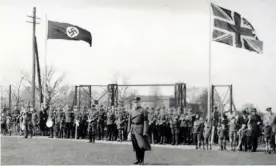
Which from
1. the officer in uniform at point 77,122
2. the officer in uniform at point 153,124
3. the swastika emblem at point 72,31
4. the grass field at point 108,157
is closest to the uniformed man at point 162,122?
the officer in uniform at point 153,124

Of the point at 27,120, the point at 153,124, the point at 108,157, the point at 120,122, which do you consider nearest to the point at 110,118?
the point at 120,122

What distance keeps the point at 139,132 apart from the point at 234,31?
18.7 ft

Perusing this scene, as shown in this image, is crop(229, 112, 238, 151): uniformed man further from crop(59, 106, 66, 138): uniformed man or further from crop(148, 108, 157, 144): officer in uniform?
crop(59, 106, 66, 138): uniformed man

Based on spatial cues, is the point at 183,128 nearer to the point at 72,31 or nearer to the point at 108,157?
the point at 108,157

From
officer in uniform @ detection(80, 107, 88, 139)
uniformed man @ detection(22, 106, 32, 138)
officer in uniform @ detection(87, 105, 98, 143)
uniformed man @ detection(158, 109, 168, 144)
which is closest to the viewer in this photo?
uniformed man @ detection(158, 109, 168, 144)

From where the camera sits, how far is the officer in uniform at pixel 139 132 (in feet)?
31.6

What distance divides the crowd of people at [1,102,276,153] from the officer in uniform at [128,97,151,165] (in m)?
1.64

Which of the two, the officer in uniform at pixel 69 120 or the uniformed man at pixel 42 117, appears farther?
the uniformed man at pixel 42 117

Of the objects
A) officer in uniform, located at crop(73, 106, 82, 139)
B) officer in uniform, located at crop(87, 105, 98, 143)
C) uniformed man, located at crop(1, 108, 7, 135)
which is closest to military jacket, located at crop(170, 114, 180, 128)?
officer in uniform, located at crop(87, 105, 98, 143)

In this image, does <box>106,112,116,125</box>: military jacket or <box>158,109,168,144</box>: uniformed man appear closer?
<box>158,109,168,144</box>: uniformed man

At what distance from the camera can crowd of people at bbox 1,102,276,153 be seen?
43.6 feet

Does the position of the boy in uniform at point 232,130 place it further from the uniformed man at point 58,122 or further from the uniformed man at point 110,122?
the uniformed man at point 58,122

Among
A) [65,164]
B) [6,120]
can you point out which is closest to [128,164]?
[65,164]

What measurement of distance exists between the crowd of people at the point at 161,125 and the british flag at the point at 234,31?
2118 millimetres
